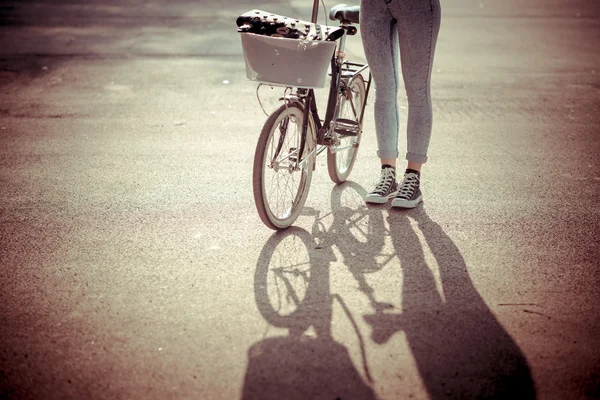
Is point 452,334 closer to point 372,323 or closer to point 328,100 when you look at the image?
point 372,323

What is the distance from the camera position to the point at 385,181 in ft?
14.2

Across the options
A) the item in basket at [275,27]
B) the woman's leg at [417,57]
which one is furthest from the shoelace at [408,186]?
the item in basket at [275,27]

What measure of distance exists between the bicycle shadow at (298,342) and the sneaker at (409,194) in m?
0.86

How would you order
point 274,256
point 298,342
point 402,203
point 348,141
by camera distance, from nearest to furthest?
point 298,342
point 274,256
point 402,203
point 348,141

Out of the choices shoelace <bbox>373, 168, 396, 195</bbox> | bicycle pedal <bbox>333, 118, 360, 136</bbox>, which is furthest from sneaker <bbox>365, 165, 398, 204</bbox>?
bicycle pedal <bbox>333, 118, 360, 136</bbox>

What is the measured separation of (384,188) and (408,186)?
186 millimetres

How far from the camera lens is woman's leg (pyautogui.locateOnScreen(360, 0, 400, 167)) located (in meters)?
3.86

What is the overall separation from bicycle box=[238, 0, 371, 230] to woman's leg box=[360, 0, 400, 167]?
13 centimetres

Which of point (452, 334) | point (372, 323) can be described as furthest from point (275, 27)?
point (452, 334)

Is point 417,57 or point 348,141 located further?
point 348,141

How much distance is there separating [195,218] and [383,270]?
4.72 feet

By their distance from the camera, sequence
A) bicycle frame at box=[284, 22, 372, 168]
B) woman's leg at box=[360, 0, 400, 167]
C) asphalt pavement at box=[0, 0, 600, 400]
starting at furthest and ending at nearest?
1. woman's leg at box=[360, 0, 400, 167]
2. bicycle frame at box=[284, 22, 372, 168]
3. asphalt pavement at box=[0, 0, 600, 400]

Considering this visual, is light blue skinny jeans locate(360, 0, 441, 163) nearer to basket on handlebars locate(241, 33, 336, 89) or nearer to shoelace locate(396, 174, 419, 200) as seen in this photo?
shoelace locate(396, 174, 419, 200)

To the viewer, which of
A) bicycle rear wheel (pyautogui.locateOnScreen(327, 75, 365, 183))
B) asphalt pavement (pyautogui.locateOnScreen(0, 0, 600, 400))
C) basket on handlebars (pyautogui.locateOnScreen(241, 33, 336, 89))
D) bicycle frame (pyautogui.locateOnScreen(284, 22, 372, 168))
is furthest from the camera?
bicycle rear wheel (pyautogui.locateOnScreen(327, 75, 365, 183))
